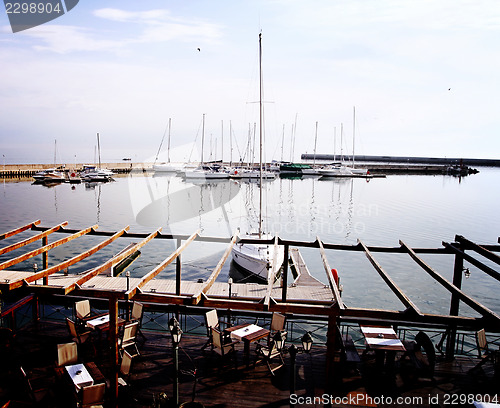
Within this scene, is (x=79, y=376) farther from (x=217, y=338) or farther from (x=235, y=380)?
(x=235, y=380)

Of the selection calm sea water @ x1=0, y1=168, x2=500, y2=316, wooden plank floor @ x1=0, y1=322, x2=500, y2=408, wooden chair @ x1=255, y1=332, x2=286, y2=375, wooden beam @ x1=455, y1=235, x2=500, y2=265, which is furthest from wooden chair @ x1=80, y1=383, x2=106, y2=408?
calm sea water @ x1=0, y1=168, x2=500, y2=316

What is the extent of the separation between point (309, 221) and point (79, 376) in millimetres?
37616

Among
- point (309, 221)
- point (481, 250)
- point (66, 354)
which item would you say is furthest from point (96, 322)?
point (309, 221)

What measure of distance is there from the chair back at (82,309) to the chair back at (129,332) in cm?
198

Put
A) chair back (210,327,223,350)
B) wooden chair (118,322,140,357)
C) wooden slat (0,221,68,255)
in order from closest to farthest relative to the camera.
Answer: chair back (210,327,223,350)
wooden chair (118,322,140,357)
wooden slat (0,221,68,255)

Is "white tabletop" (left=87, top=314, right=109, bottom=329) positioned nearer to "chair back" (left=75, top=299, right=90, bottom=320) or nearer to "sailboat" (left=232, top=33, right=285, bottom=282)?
"chair back" (left=75, top=299, right=90, bottom=320)

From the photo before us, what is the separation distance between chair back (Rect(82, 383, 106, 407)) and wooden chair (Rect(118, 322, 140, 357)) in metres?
2.12

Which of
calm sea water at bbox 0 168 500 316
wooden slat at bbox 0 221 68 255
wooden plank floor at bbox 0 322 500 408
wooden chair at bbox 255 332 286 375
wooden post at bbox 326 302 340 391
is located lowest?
calm sea water at bbox 0 168 500 316

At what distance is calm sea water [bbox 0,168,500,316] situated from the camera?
2373cm

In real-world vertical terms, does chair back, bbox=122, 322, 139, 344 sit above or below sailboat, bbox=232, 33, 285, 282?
above

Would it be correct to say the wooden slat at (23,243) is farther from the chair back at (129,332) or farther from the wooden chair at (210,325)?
the wooden chair at (210,325)

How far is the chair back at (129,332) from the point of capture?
29.9 ft

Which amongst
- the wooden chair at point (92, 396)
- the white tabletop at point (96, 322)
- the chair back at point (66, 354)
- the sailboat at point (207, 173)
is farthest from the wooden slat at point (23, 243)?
the sailboat at point (207, 173)

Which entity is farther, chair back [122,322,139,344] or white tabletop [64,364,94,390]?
chair back [122,322,139,344]
